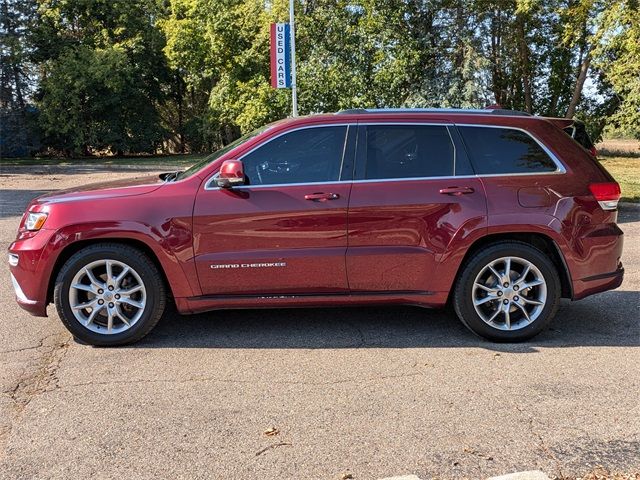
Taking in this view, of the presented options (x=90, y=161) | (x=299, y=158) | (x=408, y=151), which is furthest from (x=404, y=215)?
(x=90, y=161)

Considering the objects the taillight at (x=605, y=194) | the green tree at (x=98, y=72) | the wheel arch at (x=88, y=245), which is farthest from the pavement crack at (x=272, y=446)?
the green tree at (x=98, y=72)

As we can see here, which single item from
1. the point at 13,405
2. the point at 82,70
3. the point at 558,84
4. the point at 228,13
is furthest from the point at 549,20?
the point at 13,405

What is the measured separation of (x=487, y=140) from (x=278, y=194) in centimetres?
178

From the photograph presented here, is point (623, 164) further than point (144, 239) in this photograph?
Yes

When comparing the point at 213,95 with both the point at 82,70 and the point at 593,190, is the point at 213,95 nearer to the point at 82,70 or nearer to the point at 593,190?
the point at 82,70

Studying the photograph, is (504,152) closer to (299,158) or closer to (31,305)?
(299,158)

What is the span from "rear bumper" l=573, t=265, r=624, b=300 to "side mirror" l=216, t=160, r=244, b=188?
283cm

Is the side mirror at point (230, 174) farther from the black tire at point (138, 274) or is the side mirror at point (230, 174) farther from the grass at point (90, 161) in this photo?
the grass at point (90, 161)

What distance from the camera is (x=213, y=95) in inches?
1177

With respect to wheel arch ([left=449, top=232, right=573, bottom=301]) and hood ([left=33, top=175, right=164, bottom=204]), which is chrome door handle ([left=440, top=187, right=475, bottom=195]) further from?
hood ([left=33, top=175, right=164, bottom=204])

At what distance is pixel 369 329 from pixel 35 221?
2861mm

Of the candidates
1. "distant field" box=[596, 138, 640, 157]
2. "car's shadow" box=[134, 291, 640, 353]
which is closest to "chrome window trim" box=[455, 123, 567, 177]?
"car's shadow" box=[134, 291, 640, 353]

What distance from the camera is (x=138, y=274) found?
15.2 feet

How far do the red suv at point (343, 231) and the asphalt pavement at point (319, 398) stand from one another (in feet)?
1.17
